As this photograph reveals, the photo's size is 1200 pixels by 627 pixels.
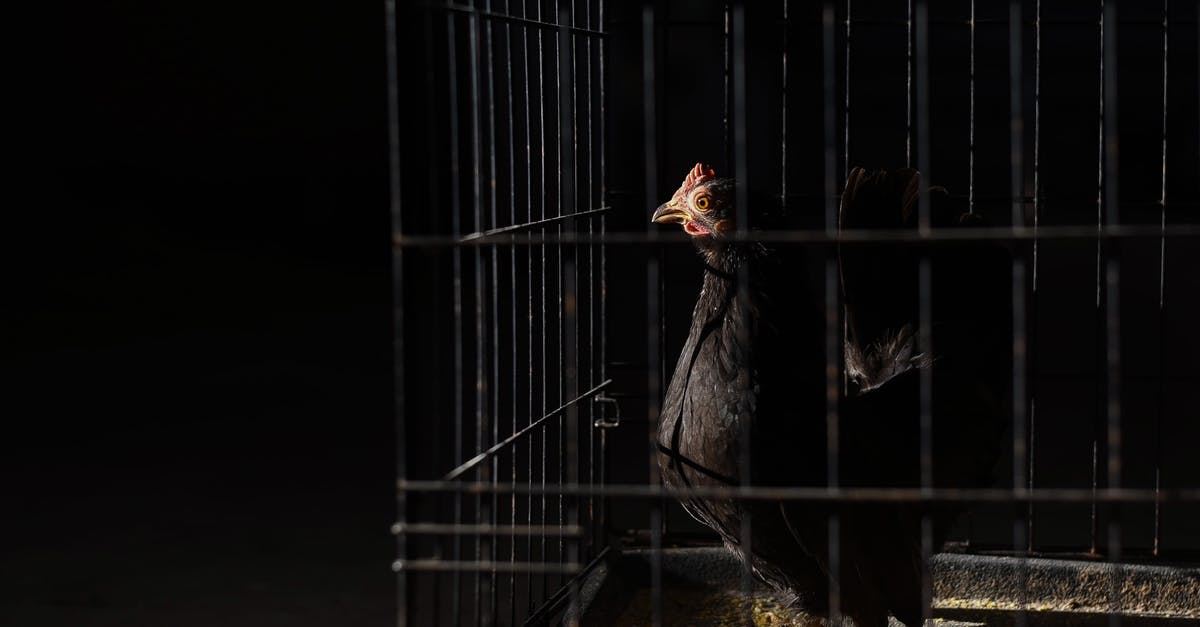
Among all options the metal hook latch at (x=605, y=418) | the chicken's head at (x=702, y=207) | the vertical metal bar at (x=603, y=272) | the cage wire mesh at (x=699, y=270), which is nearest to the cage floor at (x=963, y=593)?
the cage wire mesh at (x=699, y=270)

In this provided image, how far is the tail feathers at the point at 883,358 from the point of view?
2.78 m

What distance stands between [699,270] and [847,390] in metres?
5.77

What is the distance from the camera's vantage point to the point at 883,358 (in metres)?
2.86

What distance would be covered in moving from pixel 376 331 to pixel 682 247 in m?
2.40

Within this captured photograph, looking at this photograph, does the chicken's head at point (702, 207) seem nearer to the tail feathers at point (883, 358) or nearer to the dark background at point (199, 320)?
the tail feathers at point (883, 358)

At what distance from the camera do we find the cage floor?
3000 mm

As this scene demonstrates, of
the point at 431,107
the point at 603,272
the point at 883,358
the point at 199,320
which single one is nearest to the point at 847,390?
the point at 883,358

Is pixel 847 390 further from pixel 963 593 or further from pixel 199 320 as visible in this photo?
pixel 199 320

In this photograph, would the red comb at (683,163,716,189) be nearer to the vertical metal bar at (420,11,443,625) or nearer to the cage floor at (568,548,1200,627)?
the cage floor at (568,548,1200,627)

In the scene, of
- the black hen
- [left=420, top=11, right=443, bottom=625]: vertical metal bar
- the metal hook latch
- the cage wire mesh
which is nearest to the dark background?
the cage wire mesh

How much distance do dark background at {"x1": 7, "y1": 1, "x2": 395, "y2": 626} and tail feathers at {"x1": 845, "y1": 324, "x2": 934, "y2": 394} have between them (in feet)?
4.92

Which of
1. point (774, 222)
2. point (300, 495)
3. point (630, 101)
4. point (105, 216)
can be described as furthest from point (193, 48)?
point (774, 222)

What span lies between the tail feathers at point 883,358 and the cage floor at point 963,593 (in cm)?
56

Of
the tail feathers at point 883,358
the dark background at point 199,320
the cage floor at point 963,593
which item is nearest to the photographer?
the tail feathers at point 883,358
